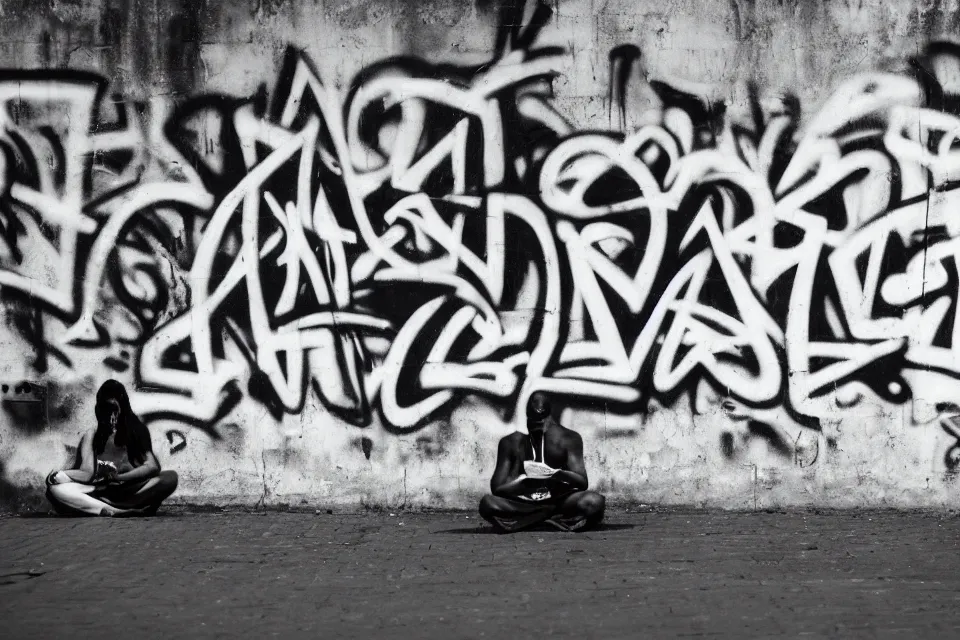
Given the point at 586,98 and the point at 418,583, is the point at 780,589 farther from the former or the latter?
the point at 586,98

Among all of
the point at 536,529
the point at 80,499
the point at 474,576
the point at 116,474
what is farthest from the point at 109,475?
the point at 474,576

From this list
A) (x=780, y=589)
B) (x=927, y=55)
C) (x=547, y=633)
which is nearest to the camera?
(x=547, y=633)

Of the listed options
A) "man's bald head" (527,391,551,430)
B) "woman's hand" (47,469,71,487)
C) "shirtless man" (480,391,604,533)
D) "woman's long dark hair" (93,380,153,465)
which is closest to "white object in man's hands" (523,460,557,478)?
"shirtless man" (480,391,604,533)

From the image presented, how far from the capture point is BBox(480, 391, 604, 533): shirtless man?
31.7 feet

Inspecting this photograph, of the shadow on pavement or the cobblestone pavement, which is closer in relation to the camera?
the cobblestone pavement

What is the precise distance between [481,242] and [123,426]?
311cm

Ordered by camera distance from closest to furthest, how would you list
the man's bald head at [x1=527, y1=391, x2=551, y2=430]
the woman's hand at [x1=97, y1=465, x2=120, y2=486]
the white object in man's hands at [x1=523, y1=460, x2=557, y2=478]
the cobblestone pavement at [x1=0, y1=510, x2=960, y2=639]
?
the cobblestone pavement at [x1=0, y1=510, x2=960, y2=639] → the white object in man's hands at [x1=523, y1=460, x2=557, y2=478] → the man's bald head at [x1=527, y1=391, x2=551, y2=430] → the woman's hand at [x1=97, y1=465, x2=120, y2=486]

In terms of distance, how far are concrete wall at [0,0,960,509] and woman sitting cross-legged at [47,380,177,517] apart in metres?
0.32

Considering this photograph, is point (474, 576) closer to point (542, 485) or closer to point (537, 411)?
point (542, 485)

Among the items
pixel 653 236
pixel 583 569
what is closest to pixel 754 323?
pixel 653 236

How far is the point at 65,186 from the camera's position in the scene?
10.7m

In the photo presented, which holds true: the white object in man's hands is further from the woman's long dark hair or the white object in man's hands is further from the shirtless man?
the woman's long dark hair

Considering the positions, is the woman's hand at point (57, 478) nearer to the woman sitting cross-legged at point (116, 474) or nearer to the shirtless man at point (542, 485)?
the woman sitting cross-legged at point (116, 474)

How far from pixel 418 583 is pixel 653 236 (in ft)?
12.8
